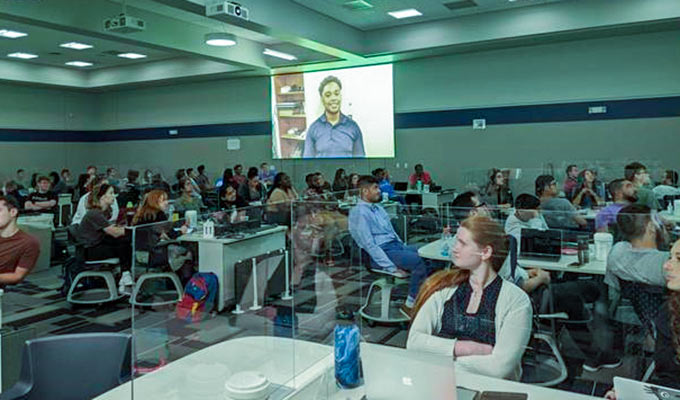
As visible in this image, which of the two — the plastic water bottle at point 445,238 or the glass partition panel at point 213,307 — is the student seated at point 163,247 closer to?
the glass partition panel at point 213,307

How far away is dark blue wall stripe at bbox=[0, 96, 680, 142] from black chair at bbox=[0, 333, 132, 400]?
966 centimetres

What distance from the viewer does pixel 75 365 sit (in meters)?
2.30

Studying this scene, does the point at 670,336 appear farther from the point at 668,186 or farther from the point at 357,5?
the point at 357,5

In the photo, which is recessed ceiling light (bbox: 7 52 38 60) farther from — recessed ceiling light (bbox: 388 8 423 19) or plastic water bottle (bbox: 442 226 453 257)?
plastic water bottle (bbox: 442 226 453 257)

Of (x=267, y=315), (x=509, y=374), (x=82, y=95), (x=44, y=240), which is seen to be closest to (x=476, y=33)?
(x=267, y=315)

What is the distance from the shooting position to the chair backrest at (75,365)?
2.23 metres

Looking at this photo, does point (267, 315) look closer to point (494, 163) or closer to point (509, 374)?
point (509, 374)

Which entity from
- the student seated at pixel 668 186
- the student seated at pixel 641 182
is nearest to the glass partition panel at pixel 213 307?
the student seated at pixel 641 182

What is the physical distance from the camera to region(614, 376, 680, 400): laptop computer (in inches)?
61.8

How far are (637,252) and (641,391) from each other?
1615mm

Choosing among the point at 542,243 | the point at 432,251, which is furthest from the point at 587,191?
the point at 432,251

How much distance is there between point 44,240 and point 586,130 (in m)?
9.22

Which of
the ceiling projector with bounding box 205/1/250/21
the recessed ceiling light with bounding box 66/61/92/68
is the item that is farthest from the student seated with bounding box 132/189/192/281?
the recessed ceiling light with bounding box 66/61/92/68

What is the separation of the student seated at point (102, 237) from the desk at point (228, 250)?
1.30m
